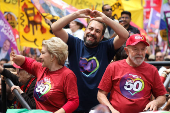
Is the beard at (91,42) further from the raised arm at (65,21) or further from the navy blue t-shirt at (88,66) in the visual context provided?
the raised arm at (65,21)

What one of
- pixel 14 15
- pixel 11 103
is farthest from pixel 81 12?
pixel 14 15

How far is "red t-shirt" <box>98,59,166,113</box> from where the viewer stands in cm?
307

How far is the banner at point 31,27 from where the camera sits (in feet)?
19.6

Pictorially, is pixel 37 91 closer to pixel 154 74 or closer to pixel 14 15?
pixel 154 74

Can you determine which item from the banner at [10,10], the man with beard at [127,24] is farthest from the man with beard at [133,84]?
the banner at [10,10]

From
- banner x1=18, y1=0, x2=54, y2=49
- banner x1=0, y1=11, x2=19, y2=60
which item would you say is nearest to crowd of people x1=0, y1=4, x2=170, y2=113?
banner x1=18, y1=0, x2=54, y2=49

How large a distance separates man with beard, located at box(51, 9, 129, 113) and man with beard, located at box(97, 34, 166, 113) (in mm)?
290

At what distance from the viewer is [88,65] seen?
355 cm

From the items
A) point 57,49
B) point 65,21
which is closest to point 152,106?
point 57,49

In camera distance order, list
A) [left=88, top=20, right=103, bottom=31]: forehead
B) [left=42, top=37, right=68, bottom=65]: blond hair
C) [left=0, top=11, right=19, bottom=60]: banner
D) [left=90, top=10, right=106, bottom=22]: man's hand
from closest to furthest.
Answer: [left=42, top=37, right=68, bottom=65]: blond hair → [left=90, top=10, right=106, bottom=22]: man's hand → [left=88, top=20, right=103, bottom=31]: forehead → [left=0, top=11, right=19, bottom=60]: banner

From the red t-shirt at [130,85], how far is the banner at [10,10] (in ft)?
14.4

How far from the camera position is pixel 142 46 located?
3270 mm

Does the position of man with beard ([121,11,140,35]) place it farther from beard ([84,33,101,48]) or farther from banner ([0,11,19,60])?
banner ([0,11,19,60])

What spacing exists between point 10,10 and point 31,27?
1.17 meters
